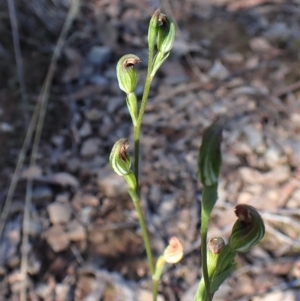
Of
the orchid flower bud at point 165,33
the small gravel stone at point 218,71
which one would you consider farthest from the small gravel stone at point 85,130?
the orchid flower bud at point 165,33

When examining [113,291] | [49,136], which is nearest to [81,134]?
[49,136]

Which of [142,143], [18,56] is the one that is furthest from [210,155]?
[18,56]

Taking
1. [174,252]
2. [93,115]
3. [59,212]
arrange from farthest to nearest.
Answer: [93,115]
[59,212]
[174,252]

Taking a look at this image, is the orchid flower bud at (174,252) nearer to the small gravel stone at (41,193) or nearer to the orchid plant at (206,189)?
the orchid plant at (206,189)

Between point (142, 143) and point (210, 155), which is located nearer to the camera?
point (210, 155)

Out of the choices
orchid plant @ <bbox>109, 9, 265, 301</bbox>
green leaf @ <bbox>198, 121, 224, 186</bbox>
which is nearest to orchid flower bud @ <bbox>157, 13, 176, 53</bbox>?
orchid plant @ <bbox>109, 9, 265, 301</bbox>

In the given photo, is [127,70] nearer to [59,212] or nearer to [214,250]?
[214,250]
